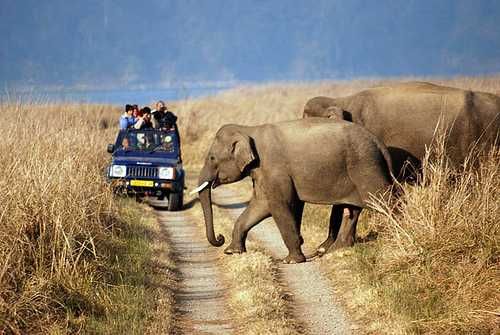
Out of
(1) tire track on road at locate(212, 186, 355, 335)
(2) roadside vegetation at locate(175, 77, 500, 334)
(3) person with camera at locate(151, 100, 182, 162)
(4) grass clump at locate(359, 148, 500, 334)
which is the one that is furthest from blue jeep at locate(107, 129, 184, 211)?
(4) grass clump at locate(359, 148, 500, 334)

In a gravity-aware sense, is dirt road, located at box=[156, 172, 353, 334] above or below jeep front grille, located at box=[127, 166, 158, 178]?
below

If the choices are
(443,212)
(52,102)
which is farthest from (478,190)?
(52,102)

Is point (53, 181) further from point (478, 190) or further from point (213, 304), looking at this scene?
point (478, 190)

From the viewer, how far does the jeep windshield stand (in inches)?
838

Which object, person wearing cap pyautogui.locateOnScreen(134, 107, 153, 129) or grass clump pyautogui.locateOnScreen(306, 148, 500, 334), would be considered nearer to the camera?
grass clump pyautogui.locateOnScreen(306, 148, 500, 334)

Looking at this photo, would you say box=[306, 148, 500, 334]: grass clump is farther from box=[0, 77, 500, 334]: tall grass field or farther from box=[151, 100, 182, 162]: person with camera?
box=[151, 100, 182, 162]: person with camera

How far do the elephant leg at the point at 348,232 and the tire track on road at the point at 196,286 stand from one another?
5.75ft

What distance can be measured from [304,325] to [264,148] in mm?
4431

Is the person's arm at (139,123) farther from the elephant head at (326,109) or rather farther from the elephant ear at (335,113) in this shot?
the elephant ear at (335,113)

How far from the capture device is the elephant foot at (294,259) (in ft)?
46.1

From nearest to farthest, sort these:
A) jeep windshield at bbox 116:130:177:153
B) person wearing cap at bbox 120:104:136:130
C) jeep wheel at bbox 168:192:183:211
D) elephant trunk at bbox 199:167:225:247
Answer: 1. elephant trunk at bbox 199:167:225:247
2. jeep wheel at bbox 168:192:183:211
3. jeep windshield at bbox 116:130:177:153
4. person wearing cap at bbox 120:104:136:130

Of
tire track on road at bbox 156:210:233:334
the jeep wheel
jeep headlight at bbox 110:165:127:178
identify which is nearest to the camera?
tire track on road at bbox 156:210:233:334

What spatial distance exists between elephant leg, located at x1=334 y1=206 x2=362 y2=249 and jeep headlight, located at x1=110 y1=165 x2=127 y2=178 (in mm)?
6978

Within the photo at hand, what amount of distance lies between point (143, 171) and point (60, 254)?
963cm
